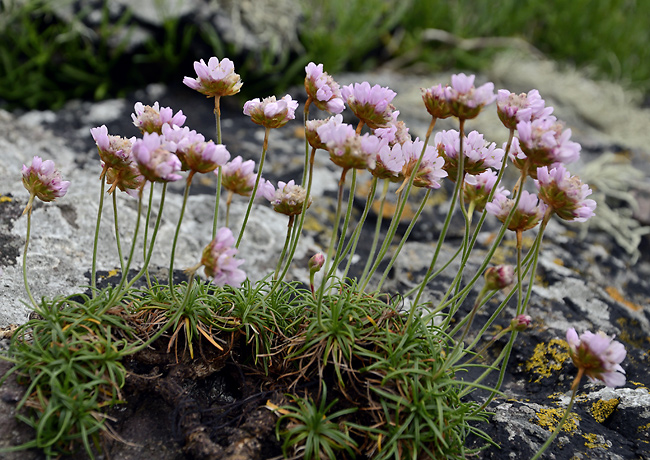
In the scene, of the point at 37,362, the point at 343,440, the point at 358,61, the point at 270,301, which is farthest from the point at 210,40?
the point at 343,440

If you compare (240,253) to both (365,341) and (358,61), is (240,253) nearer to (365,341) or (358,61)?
(365,341)

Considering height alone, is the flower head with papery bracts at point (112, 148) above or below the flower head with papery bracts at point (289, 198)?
above

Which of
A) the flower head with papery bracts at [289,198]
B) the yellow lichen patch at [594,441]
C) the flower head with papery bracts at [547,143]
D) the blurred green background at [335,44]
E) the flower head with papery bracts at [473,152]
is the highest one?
the flower head with papery bracts at [547,143]

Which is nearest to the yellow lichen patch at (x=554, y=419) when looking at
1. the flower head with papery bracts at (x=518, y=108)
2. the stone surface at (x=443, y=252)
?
the stone surface at (x=443, y=252)

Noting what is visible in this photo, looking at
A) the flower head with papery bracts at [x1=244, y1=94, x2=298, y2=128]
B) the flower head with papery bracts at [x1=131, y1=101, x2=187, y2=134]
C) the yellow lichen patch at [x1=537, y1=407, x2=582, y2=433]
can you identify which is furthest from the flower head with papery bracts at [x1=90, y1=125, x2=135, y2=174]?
the yellow lichen patch at [x1=537, y1=407, x2=582, y2=433]

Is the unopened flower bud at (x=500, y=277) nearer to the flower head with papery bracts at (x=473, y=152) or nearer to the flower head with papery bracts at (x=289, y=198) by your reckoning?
the flower head with papery bracts at (x=473, y=152)

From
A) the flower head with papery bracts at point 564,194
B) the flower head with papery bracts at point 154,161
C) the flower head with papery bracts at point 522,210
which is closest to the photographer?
the flower head with papery bracts at point 154,161

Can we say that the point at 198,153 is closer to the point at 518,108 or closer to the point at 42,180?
the point at 42,180
